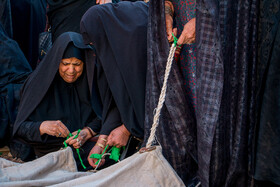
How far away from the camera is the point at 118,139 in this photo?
1837mm

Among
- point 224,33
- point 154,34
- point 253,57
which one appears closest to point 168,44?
point 154,34

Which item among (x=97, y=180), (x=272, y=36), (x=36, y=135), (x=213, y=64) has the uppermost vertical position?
(x=272, y=36)

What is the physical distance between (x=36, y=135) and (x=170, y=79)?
1.20 m

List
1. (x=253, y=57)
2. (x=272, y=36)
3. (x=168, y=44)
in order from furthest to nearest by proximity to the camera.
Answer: (x=168, y=44)
(x=253, y=57)
(x=272, y=36)

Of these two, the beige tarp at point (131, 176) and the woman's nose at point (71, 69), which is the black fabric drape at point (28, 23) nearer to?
the woman's nose at point (71, 69)

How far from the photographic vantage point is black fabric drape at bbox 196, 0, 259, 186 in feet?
4.01

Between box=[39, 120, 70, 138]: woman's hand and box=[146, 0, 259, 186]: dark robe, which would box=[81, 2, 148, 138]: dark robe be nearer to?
box=[146, 0, 259, 186]: dark robe

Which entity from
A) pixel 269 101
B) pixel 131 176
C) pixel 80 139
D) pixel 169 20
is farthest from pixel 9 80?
pixel 269 101

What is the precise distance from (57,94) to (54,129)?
1.18 ft

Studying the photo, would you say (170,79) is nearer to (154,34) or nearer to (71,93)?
(154,34)

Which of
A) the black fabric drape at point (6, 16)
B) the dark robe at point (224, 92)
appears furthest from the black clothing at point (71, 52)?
the black fabric drape at point (6, 16)

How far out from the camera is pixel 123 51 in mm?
1781

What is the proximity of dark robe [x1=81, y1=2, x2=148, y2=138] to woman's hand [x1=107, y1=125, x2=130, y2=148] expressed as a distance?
0.09 metres

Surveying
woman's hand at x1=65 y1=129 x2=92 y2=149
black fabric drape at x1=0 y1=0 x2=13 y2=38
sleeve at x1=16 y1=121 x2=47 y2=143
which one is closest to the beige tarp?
woman's hand at x1=65 y1=129 x2=92 y2=149
